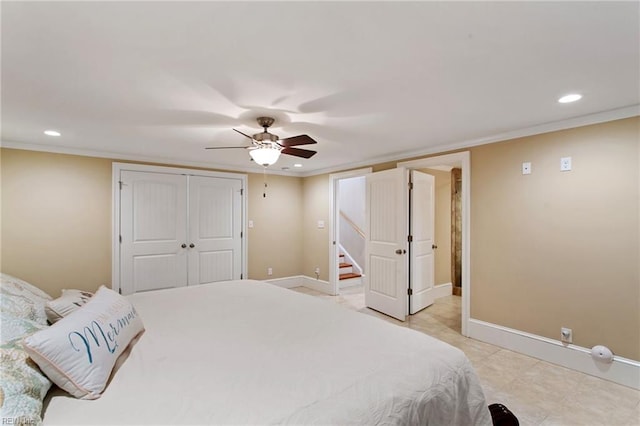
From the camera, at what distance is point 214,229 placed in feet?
15.6

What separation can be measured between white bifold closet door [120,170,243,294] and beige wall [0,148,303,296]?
24 cm

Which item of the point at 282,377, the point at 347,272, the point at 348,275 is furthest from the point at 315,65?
the point at 347,272

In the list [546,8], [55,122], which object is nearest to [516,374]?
[546,8]

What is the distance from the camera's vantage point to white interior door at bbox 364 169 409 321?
12.7 ft

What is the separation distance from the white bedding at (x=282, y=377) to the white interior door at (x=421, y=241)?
2.39 metres

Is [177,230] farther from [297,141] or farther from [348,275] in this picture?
[348,275]

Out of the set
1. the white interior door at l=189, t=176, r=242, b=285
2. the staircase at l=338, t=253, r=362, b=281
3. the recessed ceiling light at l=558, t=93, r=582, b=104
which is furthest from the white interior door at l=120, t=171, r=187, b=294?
the recessed ceiling light at l=558, t=93, r=582, b=104

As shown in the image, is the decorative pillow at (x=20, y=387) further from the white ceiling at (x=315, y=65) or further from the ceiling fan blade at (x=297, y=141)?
the ceiling fan blade at (x=297, y=141)

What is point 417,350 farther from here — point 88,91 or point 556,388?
point 88,91

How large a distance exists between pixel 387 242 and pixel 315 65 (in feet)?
9.46

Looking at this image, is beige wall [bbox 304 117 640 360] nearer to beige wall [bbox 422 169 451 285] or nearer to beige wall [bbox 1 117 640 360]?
beige wall [bbox 1 117 640 360]

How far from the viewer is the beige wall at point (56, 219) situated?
3.36m

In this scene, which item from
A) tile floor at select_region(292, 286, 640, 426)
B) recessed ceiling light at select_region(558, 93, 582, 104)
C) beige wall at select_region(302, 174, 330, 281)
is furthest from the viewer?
beige wall at select_region(302, 174, 330, 281)

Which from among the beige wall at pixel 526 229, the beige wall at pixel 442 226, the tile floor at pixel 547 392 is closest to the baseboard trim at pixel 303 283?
the beige wall at pixel 442 226
